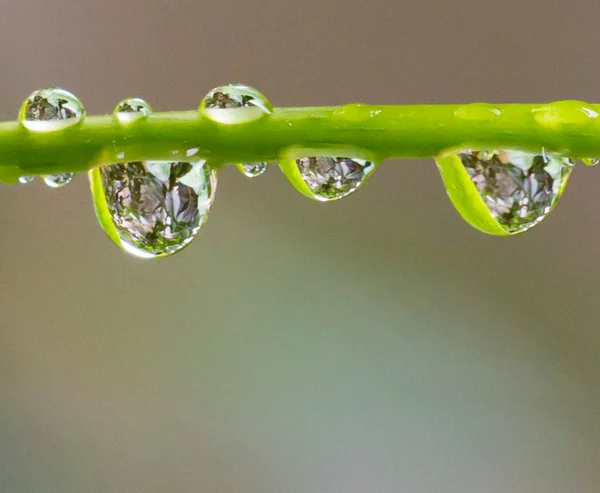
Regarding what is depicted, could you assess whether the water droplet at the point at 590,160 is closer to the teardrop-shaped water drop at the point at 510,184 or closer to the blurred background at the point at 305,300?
the teardrop-shaped water drop at the point at 510,184

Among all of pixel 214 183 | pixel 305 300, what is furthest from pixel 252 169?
pixel 305 300

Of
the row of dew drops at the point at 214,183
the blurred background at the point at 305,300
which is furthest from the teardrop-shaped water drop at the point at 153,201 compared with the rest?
the blurred background at the point at 305,300

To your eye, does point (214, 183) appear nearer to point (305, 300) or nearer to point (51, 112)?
point (51, 112)

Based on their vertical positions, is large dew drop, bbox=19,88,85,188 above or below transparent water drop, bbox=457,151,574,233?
above

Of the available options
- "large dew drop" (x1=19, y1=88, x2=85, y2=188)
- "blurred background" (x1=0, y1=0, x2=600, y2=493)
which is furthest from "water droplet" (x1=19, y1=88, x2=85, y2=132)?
A: "blurred background" (x1=0, y1=0, x2=600, y2=493)

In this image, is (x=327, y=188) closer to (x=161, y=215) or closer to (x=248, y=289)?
(x=161, y=215)

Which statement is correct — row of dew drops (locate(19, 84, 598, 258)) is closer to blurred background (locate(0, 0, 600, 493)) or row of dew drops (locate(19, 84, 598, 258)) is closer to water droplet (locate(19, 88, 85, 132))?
water droplet (locate(19, 88, 85, 132))

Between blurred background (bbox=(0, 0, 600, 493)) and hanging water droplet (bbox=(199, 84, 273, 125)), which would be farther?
blurred background (bbox=(0, 0, 600, 493))
